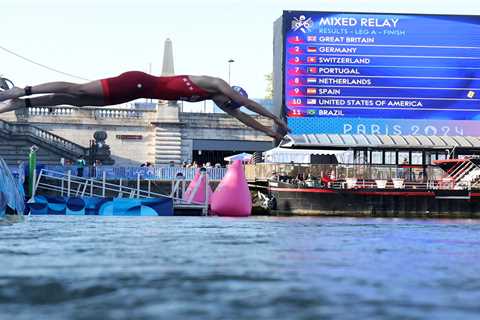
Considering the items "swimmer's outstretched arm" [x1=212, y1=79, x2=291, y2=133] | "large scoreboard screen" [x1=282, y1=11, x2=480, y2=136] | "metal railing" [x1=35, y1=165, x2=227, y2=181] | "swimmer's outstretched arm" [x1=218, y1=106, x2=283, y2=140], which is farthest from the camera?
"large scoreboard screen" [x1=282, y1=11, x2=480, y2=136]

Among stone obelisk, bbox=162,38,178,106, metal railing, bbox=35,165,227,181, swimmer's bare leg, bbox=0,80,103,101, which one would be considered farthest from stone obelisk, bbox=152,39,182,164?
swimmer's bare leg, bbox=0,80,103,101

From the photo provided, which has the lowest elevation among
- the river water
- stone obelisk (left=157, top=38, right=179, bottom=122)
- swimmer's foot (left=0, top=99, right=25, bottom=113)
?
the river water

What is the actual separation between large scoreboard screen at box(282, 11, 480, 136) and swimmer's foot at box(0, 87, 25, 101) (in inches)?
1247

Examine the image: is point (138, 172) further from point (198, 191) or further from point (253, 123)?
point (253, 123)

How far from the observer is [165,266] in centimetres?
1081

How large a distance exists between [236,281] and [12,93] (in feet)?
36.2

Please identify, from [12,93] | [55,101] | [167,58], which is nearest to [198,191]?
[167,58]

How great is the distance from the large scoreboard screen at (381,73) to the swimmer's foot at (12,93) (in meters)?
31.7

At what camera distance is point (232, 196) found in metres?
38.1

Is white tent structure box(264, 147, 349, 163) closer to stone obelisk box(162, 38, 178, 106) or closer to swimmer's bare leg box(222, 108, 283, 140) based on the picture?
stone obelisk box(162, 38, 178, 106)

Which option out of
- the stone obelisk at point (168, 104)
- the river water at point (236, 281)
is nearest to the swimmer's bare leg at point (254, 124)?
the river water at point (236, 281)

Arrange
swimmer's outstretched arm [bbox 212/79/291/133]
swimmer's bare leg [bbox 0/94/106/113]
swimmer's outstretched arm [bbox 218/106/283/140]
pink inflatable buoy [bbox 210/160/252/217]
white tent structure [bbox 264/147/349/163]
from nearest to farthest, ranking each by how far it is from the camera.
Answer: swimmer's bare leg [bbox 0/94/106/113], swimmer's outstretched arm [bbox 212/79/291/133], swimmer's outstretched arm [bbox 218/106/283/140], pink inflatable buoy [bbox 210/160/252/217], white tent structure [bbox 264/147/349/163]

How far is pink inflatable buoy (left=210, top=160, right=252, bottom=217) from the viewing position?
38.1 m

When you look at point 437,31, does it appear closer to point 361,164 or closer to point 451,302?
point 361,164
